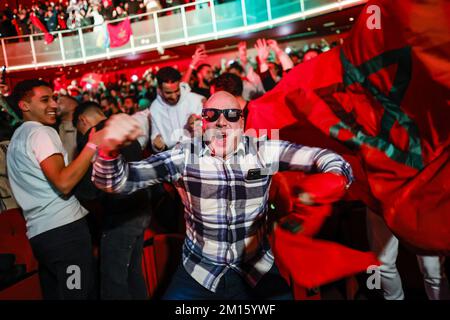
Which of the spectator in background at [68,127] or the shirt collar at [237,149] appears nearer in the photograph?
the shirt collar at [237,149]

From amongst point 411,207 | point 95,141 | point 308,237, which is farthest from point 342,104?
point 95,141

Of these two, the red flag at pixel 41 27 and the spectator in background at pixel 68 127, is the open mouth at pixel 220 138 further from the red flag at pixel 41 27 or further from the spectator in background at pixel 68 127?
the red flag at pixel 41 27

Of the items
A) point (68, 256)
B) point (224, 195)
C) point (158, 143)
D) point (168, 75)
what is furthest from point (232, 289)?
point (168, 75)

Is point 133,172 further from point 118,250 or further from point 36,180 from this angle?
point 118,250

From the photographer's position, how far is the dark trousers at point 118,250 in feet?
10.2

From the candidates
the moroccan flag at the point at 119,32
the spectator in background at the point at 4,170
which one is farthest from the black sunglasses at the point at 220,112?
the moroccan flag at the point at 119,32

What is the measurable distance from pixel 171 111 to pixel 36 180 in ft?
6.60

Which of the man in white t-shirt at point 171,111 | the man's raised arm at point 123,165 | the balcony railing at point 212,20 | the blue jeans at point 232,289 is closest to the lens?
the man's raised arm at point 123,165

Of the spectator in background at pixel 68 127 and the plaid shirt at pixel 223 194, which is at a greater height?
the spectator in background at pixel 68 127

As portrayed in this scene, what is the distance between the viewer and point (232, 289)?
2.32 metres

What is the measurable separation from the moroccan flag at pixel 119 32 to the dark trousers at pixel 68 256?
9514 mm

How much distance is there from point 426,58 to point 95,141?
6.25 ft

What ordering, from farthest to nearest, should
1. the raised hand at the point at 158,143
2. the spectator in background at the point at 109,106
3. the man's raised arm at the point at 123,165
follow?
the spectator in background at the point at 109,106
the raised hand at the point at 158,143
the man's raised arm at the point at 123,165
